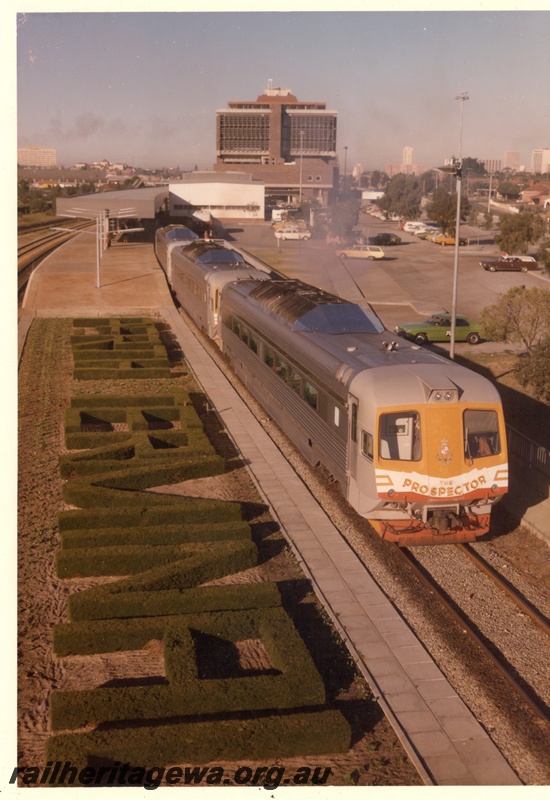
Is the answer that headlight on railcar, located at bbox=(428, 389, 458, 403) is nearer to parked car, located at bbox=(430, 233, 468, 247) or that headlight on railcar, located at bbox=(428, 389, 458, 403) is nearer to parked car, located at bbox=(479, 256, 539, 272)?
parked car, located at bbox=(479, 256, 539, 272)

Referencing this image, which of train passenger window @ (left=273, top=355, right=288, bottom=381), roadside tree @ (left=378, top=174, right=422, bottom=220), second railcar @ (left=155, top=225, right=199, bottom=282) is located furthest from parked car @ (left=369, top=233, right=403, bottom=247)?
train passenger window @ (left=273, top=355, right=288, bottom=381)

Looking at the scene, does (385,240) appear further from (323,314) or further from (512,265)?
(323,314)

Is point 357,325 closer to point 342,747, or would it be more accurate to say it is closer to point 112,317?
point 342,747

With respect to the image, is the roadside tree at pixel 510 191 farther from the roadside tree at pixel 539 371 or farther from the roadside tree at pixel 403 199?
the roadside tree at pixel 539 371

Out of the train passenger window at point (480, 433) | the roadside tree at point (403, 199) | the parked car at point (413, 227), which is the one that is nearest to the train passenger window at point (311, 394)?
the train passenger window at point (480, 433)

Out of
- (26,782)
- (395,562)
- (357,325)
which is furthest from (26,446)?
(26,782)
